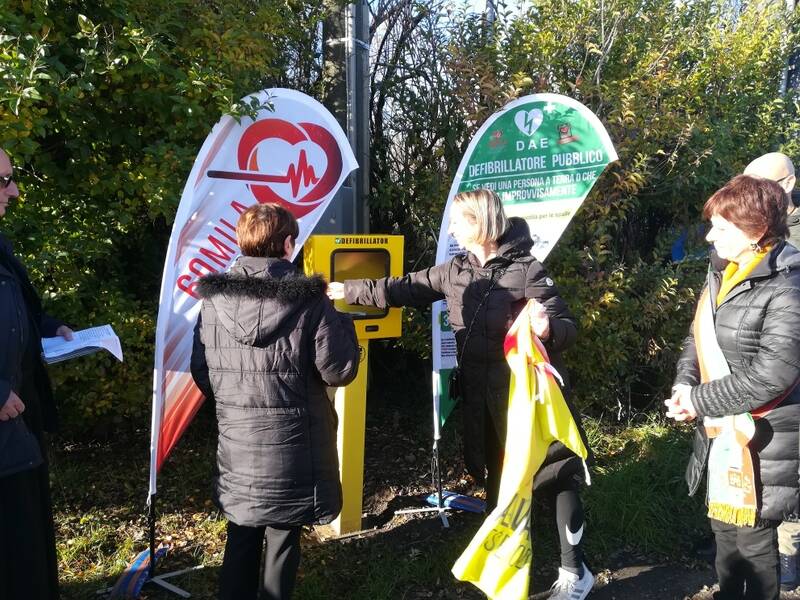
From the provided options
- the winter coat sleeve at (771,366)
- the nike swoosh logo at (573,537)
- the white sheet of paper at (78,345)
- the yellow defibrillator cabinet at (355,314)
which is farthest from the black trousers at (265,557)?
the winter coat sleeve at (771,366)

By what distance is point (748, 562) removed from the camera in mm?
2404

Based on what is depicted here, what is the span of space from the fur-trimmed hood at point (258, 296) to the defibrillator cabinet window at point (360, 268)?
2.72 ft

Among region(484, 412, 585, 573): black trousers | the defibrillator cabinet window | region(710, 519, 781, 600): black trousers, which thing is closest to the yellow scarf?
region(710, 519, 781, 600): black trousers

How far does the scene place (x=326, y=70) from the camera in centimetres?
435

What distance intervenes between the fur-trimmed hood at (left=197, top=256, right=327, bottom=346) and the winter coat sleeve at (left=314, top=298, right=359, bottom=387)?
0.33ft

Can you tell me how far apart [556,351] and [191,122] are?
2.08 m

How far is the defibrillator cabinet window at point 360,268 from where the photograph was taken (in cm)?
316

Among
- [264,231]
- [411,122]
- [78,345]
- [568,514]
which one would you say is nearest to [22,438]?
[78,345]

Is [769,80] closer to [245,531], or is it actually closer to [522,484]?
[522,484]

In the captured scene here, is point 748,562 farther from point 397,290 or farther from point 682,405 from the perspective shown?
point 397,290

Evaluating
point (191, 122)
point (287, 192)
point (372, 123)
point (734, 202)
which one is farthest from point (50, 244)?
point (734, 202)

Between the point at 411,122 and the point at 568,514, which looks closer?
the point at 568,514

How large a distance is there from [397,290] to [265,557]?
4.40ft

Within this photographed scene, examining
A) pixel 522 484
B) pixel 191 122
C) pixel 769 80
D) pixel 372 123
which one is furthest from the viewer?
pixel 769 80
